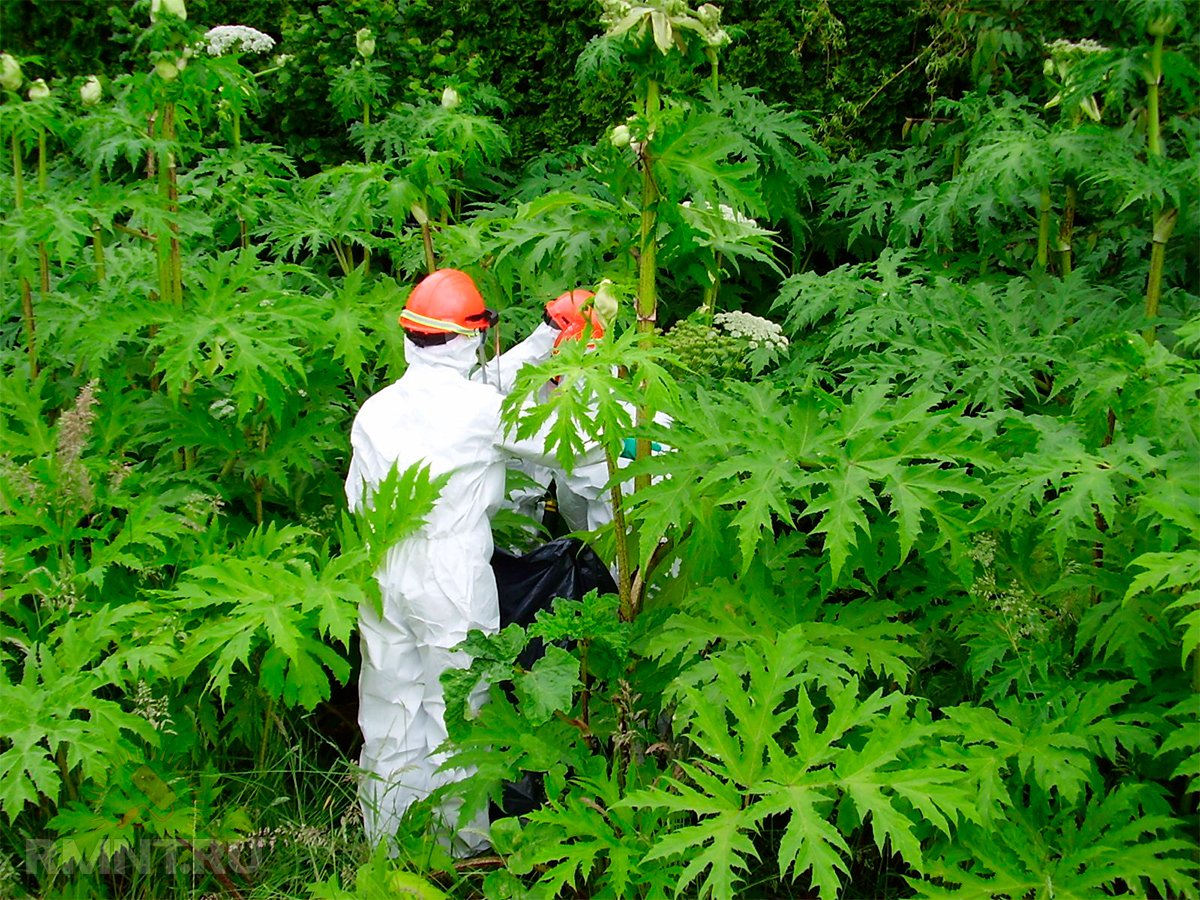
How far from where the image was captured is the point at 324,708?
3.80 metres

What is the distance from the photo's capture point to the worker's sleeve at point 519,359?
3.83 meters

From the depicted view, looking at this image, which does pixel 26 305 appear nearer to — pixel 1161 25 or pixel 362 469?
pixel 362 469

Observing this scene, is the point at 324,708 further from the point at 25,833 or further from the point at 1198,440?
the point at 1198,440

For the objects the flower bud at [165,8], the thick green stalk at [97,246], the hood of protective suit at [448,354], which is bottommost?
the thick green stalk at [97,246]

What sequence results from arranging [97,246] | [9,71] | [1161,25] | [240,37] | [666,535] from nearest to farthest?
[666,535]
[1161,25]
[9,71]
[97,246]
[240,37]

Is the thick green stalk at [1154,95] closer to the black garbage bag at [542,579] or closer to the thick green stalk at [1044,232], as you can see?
the thick green stalk at [1044,232]

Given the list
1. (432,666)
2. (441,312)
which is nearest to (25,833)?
(432,666)

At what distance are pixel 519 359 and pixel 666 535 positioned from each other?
1013 mm

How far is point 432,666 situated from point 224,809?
29.5 inches

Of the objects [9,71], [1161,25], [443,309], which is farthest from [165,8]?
[1161,25]

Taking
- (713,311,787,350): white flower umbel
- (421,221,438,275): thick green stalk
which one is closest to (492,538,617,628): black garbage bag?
(713,311,787,350): white flower umbel

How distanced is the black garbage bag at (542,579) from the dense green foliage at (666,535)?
15 centimetres

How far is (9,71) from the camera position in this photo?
12.4 feet

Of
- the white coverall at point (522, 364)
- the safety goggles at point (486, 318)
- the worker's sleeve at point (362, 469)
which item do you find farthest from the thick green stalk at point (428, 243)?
the worker's sleeve at point (362, 469)
